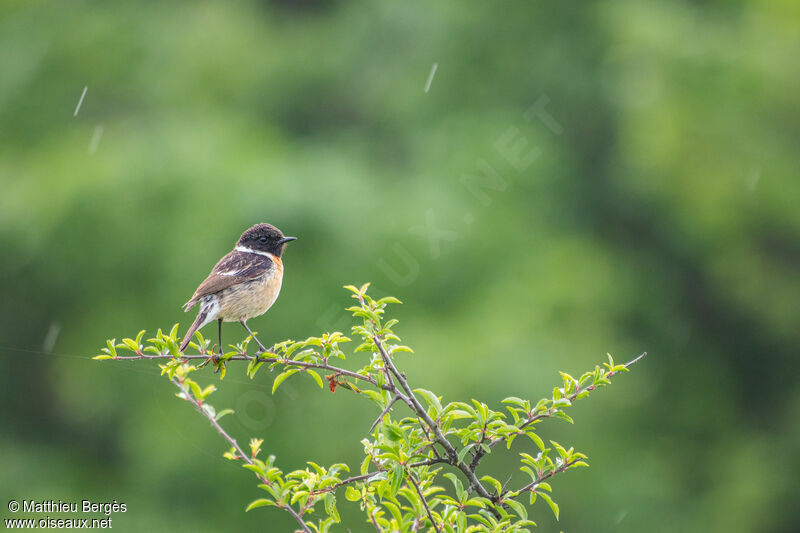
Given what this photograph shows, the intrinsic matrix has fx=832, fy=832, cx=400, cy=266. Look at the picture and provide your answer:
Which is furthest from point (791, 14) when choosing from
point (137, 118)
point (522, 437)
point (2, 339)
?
point (2, 339)

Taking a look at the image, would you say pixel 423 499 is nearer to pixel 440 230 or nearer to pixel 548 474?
pixel 548 474

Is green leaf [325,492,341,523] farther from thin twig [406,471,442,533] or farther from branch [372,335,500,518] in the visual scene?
branch [372,335,500,518]

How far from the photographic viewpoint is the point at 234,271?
384 centimetres

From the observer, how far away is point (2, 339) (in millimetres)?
10336

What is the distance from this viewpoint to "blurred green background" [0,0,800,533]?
859 cm

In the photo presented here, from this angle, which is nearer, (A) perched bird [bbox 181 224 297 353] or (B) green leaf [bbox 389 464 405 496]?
(B) green leaf [bbox 389 464 405 496]

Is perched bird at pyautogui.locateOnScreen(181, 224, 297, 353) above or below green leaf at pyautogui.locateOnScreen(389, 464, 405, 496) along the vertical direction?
below

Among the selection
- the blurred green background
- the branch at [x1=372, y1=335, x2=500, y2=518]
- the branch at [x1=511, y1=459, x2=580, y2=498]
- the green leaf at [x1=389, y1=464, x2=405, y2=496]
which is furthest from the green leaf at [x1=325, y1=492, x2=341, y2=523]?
the blurred green background

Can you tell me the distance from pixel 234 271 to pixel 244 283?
87 mm

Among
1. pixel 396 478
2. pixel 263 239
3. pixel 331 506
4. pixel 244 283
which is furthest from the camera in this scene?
pixel 263 239

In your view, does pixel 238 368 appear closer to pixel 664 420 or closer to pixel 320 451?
pixel 320 451

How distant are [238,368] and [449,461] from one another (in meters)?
5.82

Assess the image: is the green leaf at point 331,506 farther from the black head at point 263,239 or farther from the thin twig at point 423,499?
the black head at point 263,239

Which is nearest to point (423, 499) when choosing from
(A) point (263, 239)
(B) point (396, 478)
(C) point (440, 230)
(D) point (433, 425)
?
(B) point (396, 478)
